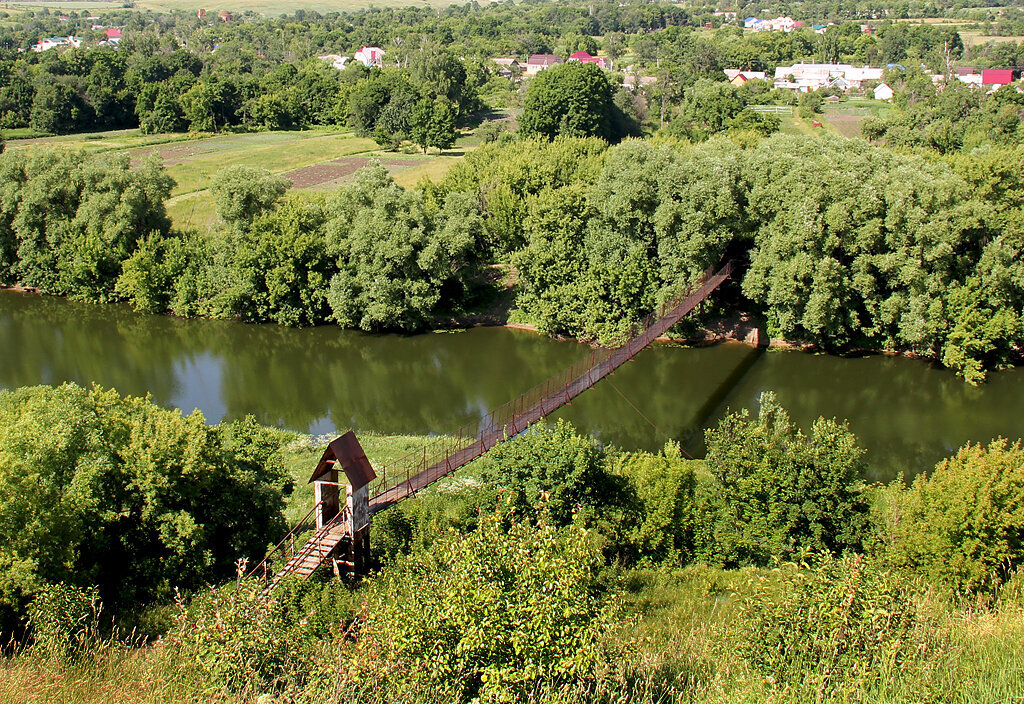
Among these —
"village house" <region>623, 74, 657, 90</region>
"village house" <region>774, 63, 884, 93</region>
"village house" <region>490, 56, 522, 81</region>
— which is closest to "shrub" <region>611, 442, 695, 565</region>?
"village house" <region>623, 74, 657, 90</region>

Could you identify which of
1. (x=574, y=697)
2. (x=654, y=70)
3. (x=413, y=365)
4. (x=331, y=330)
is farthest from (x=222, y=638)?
(x=654, y=70)

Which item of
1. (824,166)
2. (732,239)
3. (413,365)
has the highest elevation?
(824,166)

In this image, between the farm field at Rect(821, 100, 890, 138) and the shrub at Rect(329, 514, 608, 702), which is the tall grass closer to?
the shrub at Rect(329, 514, 608, 702)

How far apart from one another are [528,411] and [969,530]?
10.00 metres

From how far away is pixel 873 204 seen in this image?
28.4 m

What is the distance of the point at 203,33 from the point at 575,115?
98.6m

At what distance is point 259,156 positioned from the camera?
62.6 metres

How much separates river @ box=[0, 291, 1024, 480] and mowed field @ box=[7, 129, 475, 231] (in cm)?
1360

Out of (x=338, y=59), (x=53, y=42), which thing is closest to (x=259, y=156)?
(x=338, y=59)

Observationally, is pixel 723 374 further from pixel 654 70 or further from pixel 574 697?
pixel 654 70

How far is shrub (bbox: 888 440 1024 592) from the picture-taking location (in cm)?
1454

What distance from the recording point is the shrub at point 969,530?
47.7 ft

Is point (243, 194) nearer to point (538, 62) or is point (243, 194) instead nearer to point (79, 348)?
point (79, 348)

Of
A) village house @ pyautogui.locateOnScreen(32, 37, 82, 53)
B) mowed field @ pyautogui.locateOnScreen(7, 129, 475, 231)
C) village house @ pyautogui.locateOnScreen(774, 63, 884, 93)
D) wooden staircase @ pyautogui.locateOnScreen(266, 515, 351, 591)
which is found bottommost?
mowed field @ pyautogui.locateOnScreen(7, 129, 475, 231)
